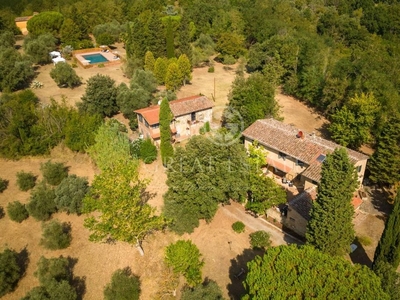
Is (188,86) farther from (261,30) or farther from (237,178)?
(237,178)

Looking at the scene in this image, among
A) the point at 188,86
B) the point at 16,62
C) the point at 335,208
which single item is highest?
the point at 335,208

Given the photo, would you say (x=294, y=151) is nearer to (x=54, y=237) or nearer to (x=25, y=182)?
(x=54, y=237)

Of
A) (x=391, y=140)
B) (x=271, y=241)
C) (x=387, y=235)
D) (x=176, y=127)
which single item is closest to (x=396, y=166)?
(x=391, y=140)

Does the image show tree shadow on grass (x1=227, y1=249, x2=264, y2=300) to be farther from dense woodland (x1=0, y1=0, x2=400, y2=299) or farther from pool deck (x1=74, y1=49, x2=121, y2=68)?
pool deck (x1=74, y1=49, x2=121, y2=68)

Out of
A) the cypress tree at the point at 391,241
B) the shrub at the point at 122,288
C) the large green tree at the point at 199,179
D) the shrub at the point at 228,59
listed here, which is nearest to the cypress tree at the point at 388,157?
the cypress tree at the point at 391,241

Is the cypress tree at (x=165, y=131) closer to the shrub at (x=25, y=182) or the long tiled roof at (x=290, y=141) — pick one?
the long tiled roof at (x=290, y=141)

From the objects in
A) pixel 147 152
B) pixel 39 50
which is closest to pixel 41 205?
pixel 147 152
